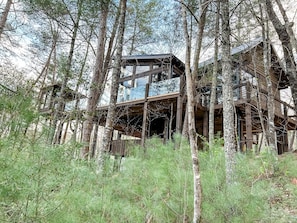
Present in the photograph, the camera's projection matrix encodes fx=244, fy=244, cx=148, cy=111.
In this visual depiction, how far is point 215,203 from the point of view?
9.69 ft

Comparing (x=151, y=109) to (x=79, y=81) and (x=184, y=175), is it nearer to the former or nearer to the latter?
(x=79, y=81)

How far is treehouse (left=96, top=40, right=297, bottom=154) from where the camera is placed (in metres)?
9.67

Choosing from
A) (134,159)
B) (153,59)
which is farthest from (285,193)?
(153,59)

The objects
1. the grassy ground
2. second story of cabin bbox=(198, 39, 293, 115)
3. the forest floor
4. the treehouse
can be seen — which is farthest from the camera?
the treehouse

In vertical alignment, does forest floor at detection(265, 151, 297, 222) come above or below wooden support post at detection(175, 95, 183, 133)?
below

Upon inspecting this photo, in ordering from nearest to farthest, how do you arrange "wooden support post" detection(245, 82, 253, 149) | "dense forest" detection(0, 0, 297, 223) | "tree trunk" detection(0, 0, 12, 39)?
"dense forest" detection(0, 0, 297, 223) → "wooden support post" detection(245, 82, 253, 149) → "tree trunk" detection(0, 0, 12, 39)

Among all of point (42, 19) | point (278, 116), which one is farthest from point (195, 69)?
point (42, 19)

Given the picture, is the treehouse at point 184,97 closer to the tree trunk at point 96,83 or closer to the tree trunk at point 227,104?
the tree trunk at point 96,83

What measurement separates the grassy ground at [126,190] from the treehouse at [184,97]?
4851 mm

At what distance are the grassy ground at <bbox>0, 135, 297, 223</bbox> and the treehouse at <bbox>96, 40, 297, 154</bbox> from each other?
485 centimetres

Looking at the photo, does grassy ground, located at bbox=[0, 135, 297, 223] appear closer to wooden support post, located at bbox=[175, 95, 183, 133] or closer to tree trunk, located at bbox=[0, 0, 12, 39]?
wooden support post, located at bbox=[175, 95, 183, 133]

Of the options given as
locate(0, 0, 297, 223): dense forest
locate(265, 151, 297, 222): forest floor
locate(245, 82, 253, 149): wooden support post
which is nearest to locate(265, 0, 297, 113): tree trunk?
locate(0, 0, 297, 223): dense forest

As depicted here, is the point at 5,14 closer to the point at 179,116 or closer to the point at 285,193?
the point at 179,116

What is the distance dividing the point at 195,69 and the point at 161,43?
6137mm
